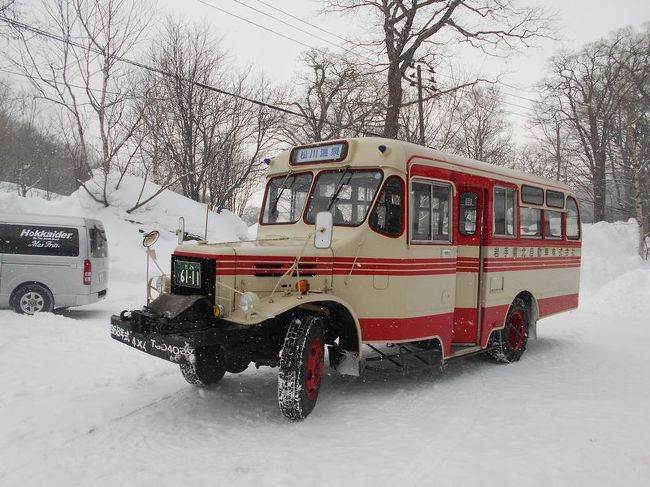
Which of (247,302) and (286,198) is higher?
(286,198)

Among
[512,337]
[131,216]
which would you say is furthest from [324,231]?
[131,216]

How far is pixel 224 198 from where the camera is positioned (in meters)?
26.1

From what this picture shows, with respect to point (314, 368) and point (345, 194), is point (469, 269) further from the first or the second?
point (314, 368)

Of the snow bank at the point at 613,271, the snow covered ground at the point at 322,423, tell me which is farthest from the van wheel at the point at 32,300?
the snow bank at the point at 613,271

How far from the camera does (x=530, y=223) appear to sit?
9.06m

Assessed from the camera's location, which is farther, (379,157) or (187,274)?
(379,157)

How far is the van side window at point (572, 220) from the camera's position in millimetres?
10367

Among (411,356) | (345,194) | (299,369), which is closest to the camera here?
(299,369)

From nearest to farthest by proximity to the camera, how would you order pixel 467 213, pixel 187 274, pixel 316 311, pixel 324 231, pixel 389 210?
pixel 324 231, pixel 187 274, pixel 316 311, pixel 389 210, pixel 467 213

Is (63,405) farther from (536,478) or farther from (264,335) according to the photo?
(536,478)

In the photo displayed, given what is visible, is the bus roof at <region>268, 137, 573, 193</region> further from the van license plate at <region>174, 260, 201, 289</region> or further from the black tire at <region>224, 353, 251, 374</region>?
the black tire at <region>224, 353, 251, 374</region>

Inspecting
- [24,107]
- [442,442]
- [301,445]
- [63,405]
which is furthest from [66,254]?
[24,107]

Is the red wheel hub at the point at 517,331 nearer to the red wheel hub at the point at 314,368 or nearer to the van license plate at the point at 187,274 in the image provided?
the red wheel hub at the point at 314,368

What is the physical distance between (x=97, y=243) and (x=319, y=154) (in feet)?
23.8
